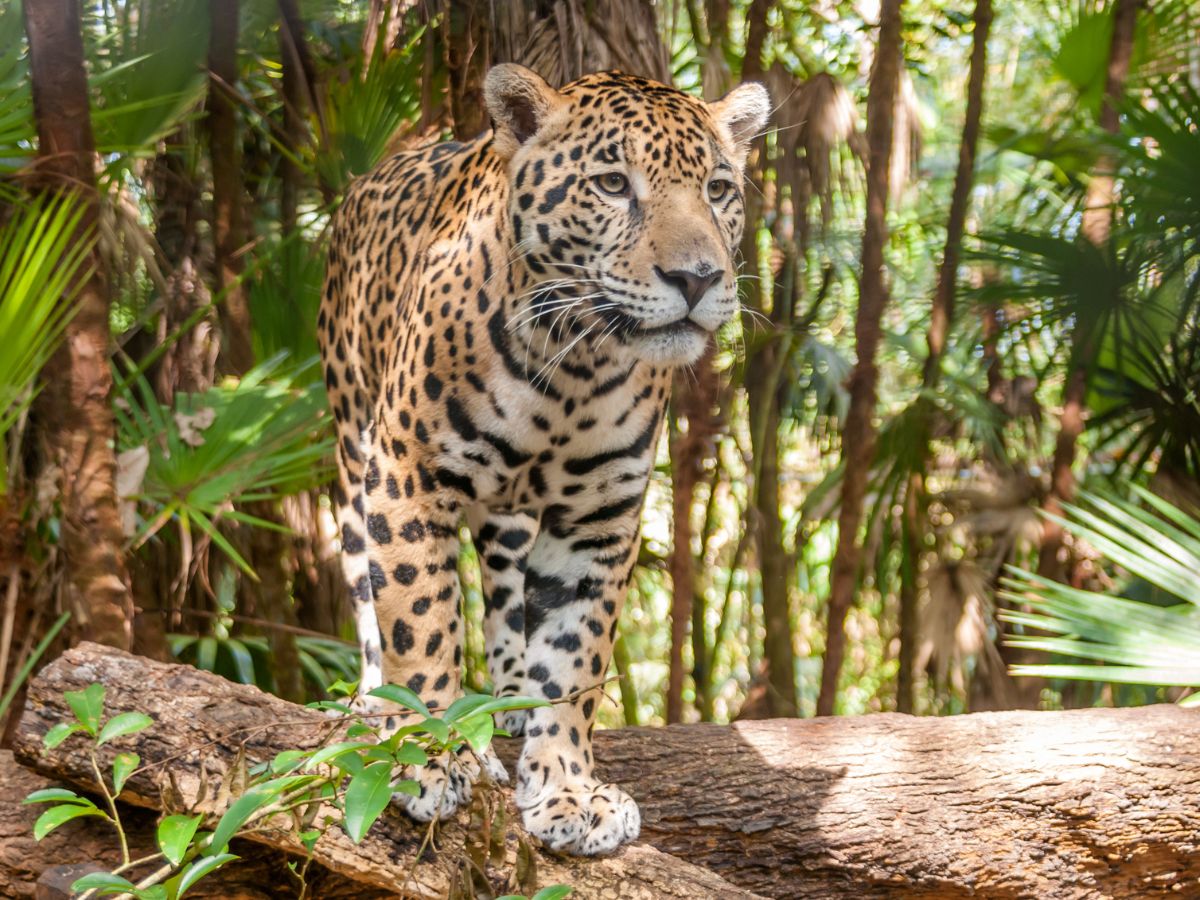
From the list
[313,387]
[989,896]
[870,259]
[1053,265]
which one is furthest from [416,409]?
[1053,265]

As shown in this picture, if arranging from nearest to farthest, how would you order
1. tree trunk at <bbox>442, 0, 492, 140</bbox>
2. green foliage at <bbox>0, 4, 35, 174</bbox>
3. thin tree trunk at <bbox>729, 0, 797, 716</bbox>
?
green foliage at <bbox>0, 4, 35, 174</bbox> → tree trunk at <bbox>442, 0, 492, 140</bbox> → thin tree trunk at <bbox>729, 0, 797, 716</bbox>

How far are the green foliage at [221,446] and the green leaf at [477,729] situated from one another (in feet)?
6.70

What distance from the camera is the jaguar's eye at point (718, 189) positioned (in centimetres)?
332

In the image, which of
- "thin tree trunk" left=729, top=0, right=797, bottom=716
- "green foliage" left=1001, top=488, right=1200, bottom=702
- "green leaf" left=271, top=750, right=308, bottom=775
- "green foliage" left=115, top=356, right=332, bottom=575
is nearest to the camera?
"green leaf" left=271, top=750, right=308, bottom=775

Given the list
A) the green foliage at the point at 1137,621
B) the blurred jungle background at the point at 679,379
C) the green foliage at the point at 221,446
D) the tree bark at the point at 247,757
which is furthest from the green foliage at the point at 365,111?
the green foliage at the point at 1137,621

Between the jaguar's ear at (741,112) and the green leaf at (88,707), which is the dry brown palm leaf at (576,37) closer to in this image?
the jaguar's ear at (741,112)

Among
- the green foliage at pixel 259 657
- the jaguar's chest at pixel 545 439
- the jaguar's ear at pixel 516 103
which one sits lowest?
the green foliage at pixel 259 657

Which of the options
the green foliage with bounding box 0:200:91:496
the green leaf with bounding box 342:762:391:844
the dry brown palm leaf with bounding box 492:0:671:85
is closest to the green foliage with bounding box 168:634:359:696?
the green foliage with bounding box 0:200:91:496

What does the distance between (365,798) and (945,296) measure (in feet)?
14.7

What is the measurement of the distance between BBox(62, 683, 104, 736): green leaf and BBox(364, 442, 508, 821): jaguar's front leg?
776mm

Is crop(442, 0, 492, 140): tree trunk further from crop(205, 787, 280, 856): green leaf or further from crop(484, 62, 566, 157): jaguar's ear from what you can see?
crop(205, 787, 280, 856): green leaf

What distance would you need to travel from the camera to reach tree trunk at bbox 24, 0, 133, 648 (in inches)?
155

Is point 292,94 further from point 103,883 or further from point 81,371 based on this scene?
point 103,883

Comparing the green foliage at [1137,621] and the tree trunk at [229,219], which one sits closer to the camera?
the green foliage at [1137,621]
